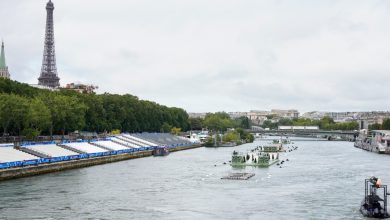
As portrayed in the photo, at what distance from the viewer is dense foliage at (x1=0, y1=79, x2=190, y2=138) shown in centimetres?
5782

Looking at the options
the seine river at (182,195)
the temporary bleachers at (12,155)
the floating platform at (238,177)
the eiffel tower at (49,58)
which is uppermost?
the eiffel tower at (49,58)

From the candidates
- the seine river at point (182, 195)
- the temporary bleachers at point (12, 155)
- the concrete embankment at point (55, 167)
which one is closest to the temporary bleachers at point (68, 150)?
the temporary bleachers at point (12, 155)

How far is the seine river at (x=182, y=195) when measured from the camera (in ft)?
98.3

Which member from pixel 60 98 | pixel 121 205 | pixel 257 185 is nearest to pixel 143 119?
pixel 60 98

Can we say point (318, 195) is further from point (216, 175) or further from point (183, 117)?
point (183, 117)

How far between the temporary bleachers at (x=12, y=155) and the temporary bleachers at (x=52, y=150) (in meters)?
2.98

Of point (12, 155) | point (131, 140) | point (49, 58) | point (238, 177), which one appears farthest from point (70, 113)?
point (49, 58)

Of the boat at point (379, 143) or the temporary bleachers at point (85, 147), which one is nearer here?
the temporary bleachers at point (85, 147)

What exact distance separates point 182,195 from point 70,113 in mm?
37181

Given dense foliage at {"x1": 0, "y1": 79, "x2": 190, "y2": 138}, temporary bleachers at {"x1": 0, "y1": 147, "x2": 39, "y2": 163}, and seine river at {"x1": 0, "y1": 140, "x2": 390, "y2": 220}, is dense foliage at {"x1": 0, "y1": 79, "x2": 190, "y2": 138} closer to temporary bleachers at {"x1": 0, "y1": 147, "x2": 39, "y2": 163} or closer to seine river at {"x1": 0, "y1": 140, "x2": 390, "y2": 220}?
temporary bleachers at {"x1": 0, "y1": 147, "x2": 39, "y2": 163}

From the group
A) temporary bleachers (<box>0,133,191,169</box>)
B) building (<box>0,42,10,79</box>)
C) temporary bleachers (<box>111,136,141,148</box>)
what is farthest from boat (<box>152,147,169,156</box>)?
building (<box>0,42,10,79</box>)

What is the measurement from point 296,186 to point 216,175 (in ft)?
29.3

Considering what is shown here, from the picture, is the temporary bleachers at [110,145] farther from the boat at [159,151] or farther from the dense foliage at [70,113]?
the boat at [159,151]

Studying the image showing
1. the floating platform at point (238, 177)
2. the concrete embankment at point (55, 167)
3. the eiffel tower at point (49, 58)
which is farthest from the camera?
the eiffel tower at point (49, 58)
